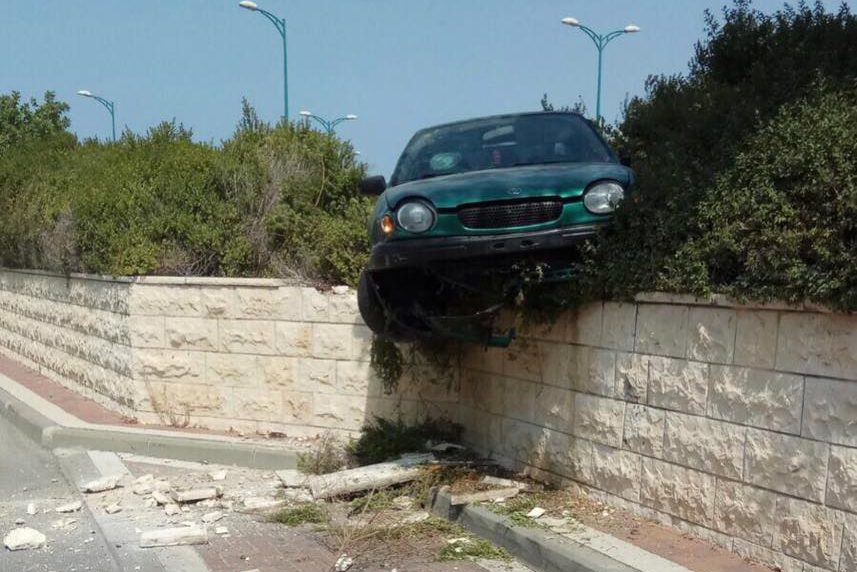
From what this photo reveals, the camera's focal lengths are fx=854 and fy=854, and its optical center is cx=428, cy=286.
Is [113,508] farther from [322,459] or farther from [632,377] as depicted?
[632,377]

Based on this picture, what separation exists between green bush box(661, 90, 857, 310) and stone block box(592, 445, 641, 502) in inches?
47.6

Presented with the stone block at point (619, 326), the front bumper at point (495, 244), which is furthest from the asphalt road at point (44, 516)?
A: the stone block at point (619, 326)

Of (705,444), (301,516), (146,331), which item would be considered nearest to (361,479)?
(301,516)

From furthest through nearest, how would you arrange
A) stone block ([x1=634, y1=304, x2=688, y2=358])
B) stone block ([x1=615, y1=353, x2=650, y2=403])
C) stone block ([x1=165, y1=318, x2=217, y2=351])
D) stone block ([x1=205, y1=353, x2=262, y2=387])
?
stone block ([x1=165, y1=318, x2=217, y2=351]), stone block ([x1=205, y1=353, x2=262, y2=387]), stone block ([x1=615, y1=353, x2=650, y2=403]), stone block ([x1=634, y1=304, x2=688, y2=358])

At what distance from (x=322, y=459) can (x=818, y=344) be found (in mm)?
4847

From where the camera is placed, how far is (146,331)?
948 cm

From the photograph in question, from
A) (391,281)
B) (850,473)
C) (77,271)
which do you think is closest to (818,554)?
(850,473)

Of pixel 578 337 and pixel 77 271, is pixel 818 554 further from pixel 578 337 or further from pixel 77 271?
pixel 77 271

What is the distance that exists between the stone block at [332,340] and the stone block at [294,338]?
8cm

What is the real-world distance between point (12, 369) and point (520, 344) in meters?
10.9

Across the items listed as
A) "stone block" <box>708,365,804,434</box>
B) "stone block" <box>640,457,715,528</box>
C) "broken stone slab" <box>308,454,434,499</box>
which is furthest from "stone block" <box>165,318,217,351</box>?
"stone block" <box>708,365,804,434</box>

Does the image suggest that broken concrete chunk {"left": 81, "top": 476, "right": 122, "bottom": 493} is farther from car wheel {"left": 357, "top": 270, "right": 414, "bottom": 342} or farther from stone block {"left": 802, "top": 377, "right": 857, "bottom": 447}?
stone block {"left": 802, "top": 377, "right": 857, "bottom": 447}

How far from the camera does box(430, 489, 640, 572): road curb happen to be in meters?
4.86

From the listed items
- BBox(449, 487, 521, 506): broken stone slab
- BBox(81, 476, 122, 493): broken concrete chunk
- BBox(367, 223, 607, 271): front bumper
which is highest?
BBox(367, 223, 607, 271): front bumper
